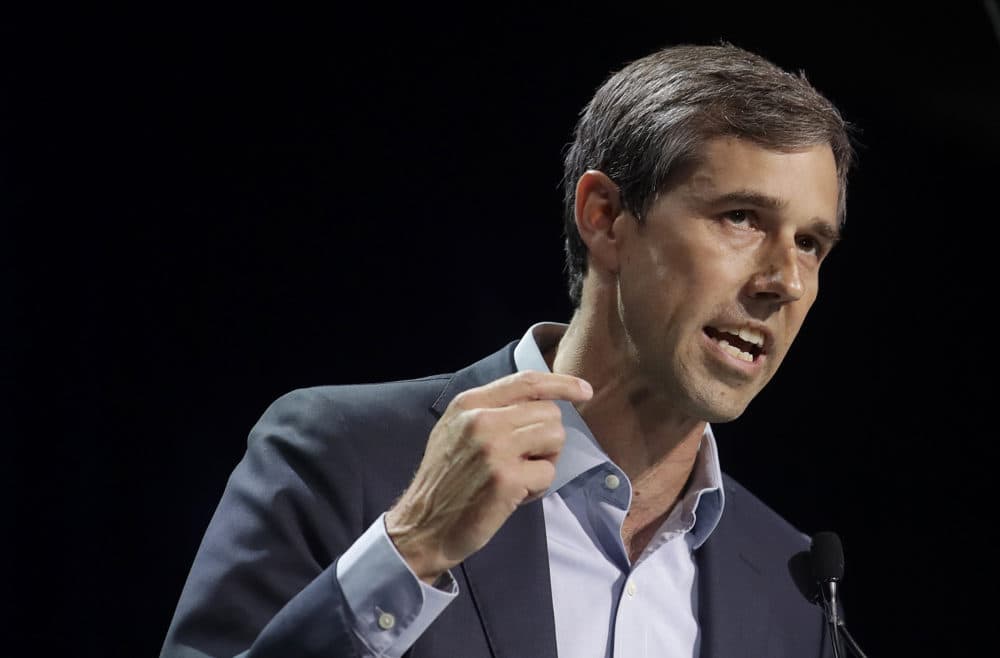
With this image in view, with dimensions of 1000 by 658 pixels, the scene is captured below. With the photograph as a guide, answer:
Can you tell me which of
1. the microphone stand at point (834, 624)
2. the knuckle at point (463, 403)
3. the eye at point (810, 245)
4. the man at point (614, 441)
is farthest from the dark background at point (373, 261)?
the knuckle at point (463, 403)

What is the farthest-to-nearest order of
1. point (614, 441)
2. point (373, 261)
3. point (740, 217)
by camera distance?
point (373, 261) → point (614, 441) → point (740, 217)

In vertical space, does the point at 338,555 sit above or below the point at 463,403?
below

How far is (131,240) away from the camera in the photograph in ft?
9.02

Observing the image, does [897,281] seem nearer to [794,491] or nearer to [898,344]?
[898,344]

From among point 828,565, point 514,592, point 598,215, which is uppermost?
point 598,215

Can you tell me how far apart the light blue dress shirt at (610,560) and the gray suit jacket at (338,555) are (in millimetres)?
51

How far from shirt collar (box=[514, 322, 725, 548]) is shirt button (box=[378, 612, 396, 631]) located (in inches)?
23.9

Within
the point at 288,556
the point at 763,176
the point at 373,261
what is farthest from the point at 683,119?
the point at 373,261

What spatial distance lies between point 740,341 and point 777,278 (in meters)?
0.13

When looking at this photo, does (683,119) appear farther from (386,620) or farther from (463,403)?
(386,620)

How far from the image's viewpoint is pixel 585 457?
2127mm

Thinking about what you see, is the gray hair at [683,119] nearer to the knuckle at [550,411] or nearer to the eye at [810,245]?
the eye at [810,245]

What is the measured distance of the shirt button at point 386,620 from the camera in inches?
61.9

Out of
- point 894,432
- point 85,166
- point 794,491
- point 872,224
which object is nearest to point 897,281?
point 872,224
